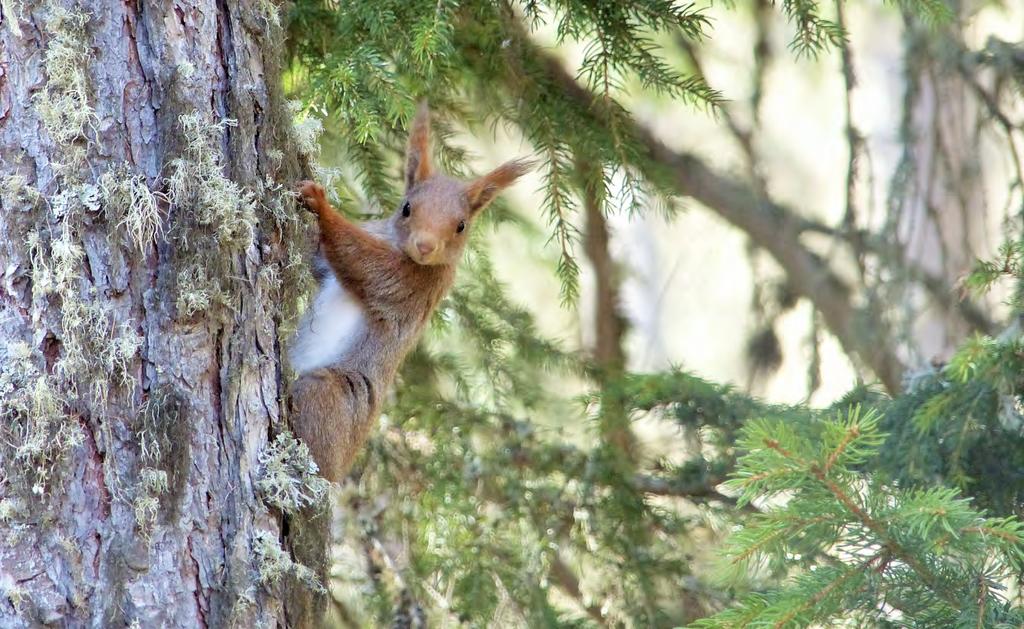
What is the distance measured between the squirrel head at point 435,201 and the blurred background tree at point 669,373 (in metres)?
0.09

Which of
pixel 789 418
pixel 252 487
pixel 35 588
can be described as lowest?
pixel 35 588

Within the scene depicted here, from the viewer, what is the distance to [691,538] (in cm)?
315

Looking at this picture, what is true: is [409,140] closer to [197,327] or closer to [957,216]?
[197,327]

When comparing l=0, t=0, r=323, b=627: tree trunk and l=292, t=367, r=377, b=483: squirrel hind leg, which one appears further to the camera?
l=292, t=367, r=377, b=483: squirrel hind leg

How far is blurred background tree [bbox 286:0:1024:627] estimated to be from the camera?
1786 millimetres

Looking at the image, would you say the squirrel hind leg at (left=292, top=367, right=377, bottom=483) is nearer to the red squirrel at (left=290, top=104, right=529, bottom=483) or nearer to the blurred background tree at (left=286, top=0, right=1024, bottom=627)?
the red squirrel at (left=290, top=104, right=529, bottom=483)

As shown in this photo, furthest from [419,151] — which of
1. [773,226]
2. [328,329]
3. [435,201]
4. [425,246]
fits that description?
[773,226]

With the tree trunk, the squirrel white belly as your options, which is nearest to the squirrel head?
the squirrel white belly

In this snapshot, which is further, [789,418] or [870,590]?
[789,418]

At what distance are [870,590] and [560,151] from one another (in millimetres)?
1274

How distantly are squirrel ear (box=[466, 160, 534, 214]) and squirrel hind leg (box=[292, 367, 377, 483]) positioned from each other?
0.59 m

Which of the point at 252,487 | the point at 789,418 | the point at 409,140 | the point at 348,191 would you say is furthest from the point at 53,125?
the point at 789,418

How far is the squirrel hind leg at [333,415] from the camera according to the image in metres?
2.26

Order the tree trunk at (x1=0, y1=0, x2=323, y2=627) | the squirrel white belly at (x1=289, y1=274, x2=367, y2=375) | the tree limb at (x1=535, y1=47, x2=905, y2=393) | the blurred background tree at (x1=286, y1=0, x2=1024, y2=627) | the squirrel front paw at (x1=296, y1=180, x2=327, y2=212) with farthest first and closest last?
the tree limb at (x1=535, y1=47, x2=905, y2=393)
the squirrel white belly at (x1=289, y1=274, x2=367, y2=375)
the squirrel front paw at (x1=296, y1=180, x2=327, y2=212)
the blurred background tree at (x1=286, y1=0, x2=1024, y2=627)
the tree trunk at (x1=0, y1=0, x2=323, y2=627)
